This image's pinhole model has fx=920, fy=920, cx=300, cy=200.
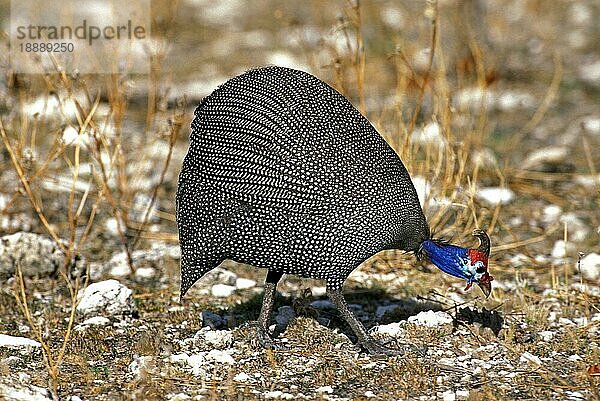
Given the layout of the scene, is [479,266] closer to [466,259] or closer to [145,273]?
[466,259]

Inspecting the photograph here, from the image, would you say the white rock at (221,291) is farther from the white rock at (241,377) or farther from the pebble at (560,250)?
the pebble at (560,250)

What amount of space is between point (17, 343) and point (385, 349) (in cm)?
156

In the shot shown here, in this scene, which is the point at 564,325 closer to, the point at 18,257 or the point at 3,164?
the point at 18,257

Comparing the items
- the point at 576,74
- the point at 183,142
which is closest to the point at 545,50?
the point at 576,74

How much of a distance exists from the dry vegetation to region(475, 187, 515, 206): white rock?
8 cm

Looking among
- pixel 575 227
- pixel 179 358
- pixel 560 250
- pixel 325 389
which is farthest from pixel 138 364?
pixel 575 227

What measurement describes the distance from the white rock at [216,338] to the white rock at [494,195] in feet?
7.99

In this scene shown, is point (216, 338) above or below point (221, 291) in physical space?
above

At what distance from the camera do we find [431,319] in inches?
162

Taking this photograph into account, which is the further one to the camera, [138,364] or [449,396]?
[138,364]

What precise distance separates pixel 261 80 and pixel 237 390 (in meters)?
1.22

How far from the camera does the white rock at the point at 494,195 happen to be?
5.87 meters

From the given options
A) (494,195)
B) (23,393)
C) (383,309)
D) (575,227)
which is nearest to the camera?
(23,393)

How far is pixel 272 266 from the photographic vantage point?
140 inches
